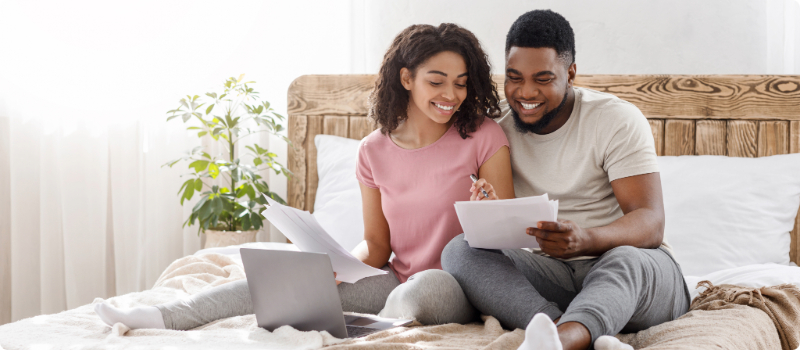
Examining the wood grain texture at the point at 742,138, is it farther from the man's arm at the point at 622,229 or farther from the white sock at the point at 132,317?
the white sock at the point at 132,317

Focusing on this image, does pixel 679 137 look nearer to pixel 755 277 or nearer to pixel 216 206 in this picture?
pixel 755 277

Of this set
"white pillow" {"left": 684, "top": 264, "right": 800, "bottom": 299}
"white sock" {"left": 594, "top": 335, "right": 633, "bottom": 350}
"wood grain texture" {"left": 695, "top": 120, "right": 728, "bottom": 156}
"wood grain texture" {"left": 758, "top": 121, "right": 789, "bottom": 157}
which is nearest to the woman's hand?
"white sock" {"left": 594, "top": 335, "right": 633, "bottom": 350}

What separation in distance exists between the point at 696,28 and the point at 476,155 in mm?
1056

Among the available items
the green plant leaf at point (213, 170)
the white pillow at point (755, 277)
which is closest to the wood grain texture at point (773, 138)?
the white pillow at point (755, 277)

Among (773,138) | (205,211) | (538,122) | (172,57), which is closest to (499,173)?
(538,122)

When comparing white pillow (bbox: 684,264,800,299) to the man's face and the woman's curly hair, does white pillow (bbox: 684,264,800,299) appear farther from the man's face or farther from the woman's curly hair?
the woman's curly hair

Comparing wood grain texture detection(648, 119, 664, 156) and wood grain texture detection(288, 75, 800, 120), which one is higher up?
wood grain texture detection(288, 75, 800, 120)

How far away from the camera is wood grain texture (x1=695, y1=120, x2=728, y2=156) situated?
1.88m

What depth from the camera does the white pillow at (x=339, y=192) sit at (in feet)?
6.09

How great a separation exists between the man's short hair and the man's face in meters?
0.01

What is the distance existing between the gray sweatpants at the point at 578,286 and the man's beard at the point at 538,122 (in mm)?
316

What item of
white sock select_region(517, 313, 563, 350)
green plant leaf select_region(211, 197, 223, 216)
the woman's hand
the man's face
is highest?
the man's face

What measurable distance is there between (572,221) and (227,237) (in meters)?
1.35

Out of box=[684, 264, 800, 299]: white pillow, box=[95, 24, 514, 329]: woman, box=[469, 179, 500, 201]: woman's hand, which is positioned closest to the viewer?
box=[469, 179, 500, 201]: woman's hand
